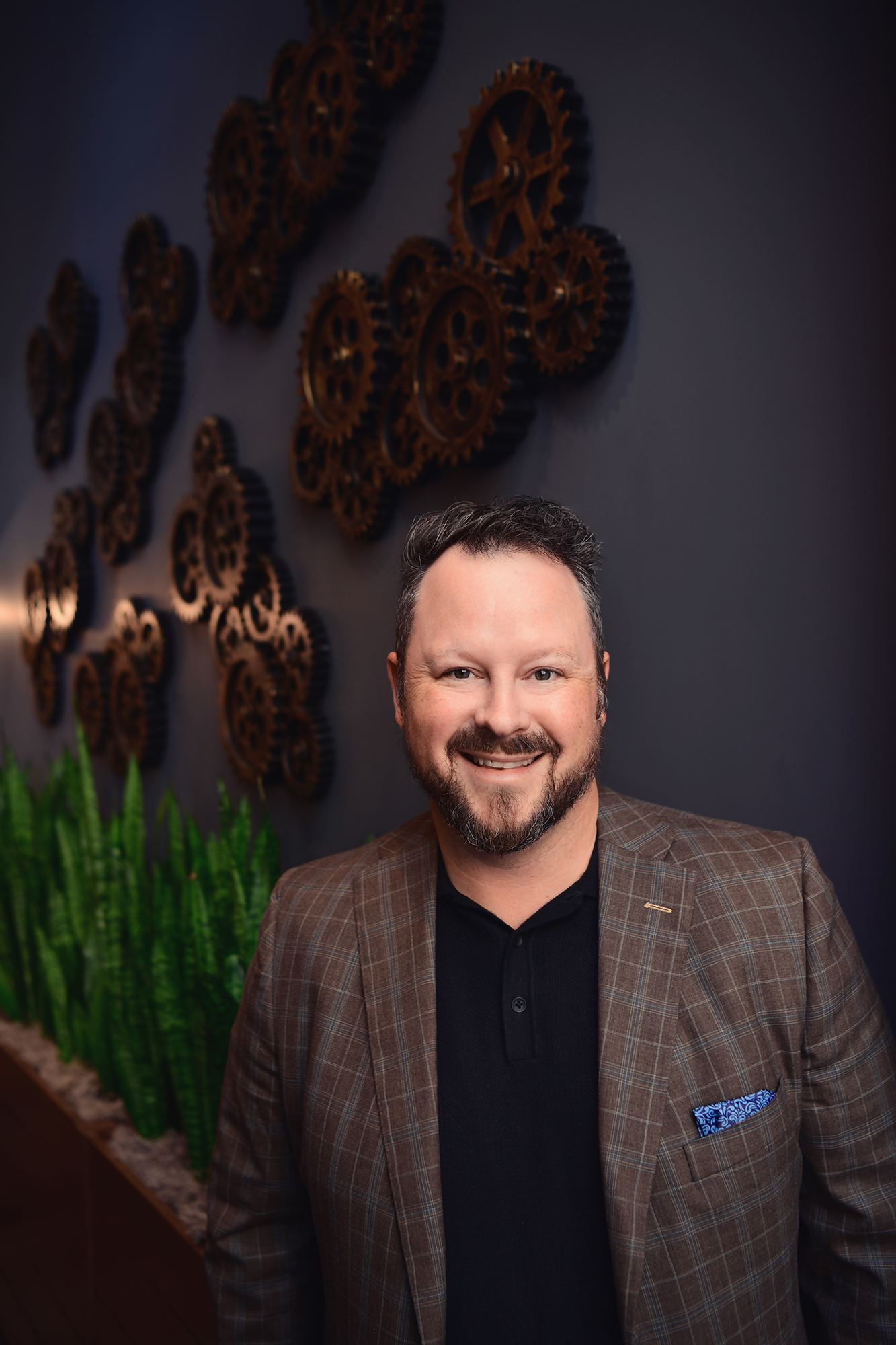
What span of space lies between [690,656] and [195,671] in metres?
1.69

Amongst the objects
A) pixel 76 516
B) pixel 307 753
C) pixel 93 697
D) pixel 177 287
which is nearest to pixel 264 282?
pixel 177 287

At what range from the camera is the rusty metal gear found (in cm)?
137

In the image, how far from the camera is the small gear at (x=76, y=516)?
3168 mm

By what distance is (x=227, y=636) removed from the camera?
2303 mm

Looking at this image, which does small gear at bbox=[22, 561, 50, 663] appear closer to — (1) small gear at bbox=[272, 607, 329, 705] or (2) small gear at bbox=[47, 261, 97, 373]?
(2) small gear at bbox=[47, 261, 97, 373]

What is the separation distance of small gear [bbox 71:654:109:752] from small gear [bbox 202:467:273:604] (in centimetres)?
87

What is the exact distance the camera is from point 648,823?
35.9 inches

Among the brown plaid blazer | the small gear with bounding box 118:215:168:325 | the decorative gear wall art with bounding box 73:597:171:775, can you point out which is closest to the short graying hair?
the brown plaid blazer

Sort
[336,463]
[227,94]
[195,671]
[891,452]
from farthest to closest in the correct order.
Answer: [195,671] < [227,94] < [336,463] < [891,452]

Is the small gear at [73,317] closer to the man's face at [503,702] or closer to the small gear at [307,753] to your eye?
the small gear at [307,753]

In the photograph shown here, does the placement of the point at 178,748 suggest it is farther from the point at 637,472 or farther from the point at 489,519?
the point at 489,519

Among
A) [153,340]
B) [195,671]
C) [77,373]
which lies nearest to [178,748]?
[195,671]

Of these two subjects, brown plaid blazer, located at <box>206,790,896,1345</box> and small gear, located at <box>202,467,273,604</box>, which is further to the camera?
small gear, located at <box>202,467,273,604</box>

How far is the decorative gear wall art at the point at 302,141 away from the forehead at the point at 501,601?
1.24 metres
